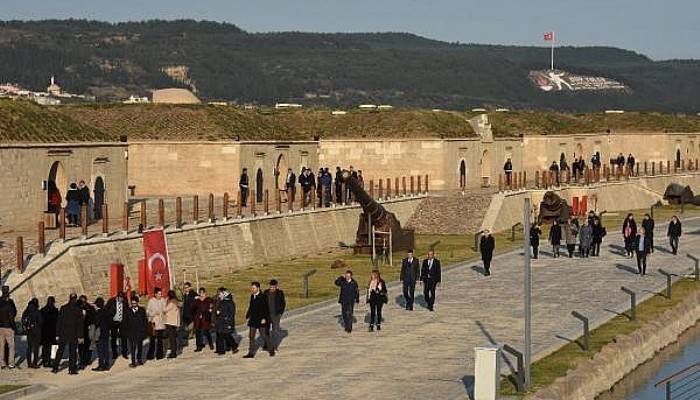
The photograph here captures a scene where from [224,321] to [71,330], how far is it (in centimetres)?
355

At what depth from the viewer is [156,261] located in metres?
38.9

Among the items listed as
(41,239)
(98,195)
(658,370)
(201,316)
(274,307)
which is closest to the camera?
(274,307)

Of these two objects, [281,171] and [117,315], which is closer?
[117,315]

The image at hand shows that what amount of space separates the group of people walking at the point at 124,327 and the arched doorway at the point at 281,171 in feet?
109

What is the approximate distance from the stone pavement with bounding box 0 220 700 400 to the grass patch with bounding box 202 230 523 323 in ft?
6.46

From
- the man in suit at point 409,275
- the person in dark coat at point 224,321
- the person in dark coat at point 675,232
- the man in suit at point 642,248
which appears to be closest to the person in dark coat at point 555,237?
the person in dark coat at point 675,232

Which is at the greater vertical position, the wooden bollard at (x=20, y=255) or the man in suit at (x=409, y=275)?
the wooden bollard at (x=20, y=255)

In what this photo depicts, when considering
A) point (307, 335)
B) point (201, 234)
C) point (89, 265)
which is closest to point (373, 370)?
point (307, 335)

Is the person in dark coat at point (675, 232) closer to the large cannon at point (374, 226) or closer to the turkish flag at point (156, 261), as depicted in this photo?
the large cannon at point (374, 226)

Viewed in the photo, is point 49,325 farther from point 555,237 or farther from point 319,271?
point 555,237

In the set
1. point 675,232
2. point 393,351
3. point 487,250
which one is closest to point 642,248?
point 487,250

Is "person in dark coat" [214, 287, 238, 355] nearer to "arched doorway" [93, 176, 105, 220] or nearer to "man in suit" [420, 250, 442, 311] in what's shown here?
"man in suit" [420, 250, 442, 311]

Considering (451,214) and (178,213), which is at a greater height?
(178,213)

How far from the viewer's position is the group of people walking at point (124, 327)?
28156 millimetres
